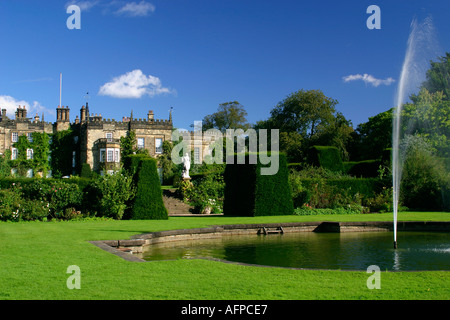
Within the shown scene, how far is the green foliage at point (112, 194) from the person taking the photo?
53.6 feet

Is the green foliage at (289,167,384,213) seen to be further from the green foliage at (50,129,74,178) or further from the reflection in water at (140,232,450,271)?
the green foliage at (50,129,74,178)

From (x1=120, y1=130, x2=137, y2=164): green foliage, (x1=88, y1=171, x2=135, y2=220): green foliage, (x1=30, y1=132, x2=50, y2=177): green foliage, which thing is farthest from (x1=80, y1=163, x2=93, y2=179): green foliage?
(x1=88, y1=171, x2=135, y2=220): green foliage

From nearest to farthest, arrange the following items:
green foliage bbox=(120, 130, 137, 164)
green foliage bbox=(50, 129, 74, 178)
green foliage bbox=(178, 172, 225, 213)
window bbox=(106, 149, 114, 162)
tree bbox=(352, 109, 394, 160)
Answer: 1. green foliage bbox=(178, 172, 225, 213)
2. tree bbox=(352, 109, 394, 160)
3. window bbox=(106, 149, 114, 162)
4. green foliage bbox=(120, 130, 137, 164)
5. green foliage bbox=(50, 129, 74, 178)

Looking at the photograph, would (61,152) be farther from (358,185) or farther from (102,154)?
(358,185)

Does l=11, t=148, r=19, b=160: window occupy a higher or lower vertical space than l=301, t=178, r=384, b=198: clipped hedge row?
higher

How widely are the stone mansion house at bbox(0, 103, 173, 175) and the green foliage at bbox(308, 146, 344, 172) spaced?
25.7 meters

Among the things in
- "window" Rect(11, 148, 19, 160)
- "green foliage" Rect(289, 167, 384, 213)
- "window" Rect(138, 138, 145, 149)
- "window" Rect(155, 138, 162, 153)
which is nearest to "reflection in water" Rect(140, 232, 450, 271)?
"green foliage" Rect(289, 167, 384, 213)

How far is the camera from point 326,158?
89.2 ft

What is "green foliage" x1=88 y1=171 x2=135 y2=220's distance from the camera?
16.3 meters

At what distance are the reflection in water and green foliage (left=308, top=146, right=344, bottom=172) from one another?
542 inches

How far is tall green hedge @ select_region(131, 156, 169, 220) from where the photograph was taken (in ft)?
54.3

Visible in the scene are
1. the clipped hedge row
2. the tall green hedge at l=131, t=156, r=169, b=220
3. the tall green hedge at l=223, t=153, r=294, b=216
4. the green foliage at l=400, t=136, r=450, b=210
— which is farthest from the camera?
the clipped hedge row

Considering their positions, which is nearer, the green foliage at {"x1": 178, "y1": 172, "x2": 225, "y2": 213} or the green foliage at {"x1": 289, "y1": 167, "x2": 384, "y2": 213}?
the green foliage at {"x1": 289, "y1": 167, "x2": 384, "y2": 213}

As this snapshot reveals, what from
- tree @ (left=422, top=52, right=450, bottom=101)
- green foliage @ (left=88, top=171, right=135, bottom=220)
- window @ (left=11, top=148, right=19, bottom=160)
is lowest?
green foliage @ (left=88, top=171, right=135, bottom=220)
